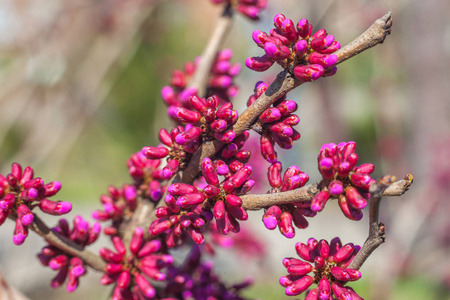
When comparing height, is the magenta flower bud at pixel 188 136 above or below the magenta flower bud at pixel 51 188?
above

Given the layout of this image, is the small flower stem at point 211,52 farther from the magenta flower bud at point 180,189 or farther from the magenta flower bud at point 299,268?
the magenta flower bud at point 299,268

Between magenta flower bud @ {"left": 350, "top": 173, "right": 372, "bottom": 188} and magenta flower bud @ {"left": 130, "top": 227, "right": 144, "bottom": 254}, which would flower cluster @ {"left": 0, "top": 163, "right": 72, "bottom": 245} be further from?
magenta flower bud @ {"left": 350, "top": 173, "right": 372, "bottom": 188}

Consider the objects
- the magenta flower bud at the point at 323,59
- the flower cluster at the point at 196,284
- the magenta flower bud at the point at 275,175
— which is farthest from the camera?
the flower cluster at the point at 196,284

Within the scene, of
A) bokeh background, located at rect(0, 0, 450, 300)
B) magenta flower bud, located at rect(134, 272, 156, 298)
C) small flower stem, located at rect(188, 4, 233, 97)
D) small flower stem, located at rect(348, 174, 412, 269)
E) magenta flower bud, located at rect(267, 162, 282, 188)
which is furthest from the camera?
bokeh background, located at rect(0, 0, 450, 300)

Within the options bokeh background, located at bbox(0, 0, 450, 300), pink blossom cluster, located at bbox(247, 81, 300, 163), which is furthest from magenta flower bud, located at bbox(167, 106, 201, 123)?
bokeh background, located at bbox(0, 0, 450, 300)

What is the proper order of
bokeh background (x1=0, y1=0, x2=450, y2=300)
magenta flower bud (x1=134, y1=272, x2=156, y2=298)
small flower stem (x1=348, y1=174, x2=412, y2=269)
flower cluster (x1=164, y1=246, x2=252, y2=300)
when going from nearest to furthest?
1. small flower stem (x1=348, y1=174, x2=412, y2=269)
2. magenta flower bud (x1=134, y1=272, x2=156, y2=298)
3. flower cluster (x1=164, y1=246, x2=252, y2=300)
4. bokeh background (x1=0, y1=0, x2=450, y2=300)

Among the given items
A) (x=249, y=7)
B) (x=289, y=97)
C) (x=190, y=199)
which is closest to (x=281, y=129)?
(x=190, y=199)

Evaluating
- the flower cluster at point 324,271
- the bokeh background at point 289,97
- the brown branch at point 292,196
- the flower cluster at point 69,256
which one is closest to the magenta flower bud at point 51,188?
the flower cluster at point 69,256

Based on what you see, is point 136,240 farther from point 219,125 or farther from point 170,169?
point 219,125
